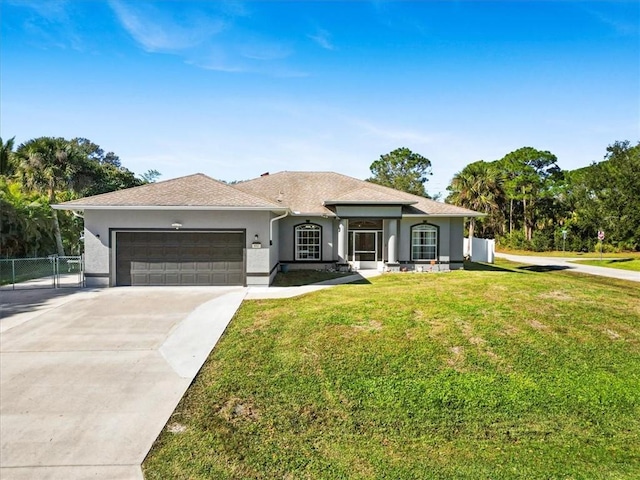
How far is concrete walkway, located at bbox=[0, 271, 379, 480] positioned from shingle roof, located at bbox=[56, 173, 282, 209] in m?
3.42

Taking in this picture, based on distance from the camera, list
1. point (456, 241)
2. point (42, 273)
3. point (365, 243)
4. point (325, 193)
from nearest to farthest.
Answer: point (42, 273) → point (365, 243) → point (456, 241) → point (325, 193)

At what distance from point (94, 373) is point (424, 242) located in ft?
51.0

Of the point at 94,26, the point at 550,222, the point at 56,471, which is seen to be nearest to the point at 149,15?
the point at 94,26

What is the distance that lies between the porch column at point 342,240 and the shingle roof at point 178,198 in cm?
510

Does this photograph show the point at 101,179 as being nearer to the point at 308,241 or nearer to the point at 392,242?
the point at 308,241

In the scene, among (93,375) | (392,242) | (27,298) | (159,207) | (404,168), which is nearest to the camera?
(93,375)

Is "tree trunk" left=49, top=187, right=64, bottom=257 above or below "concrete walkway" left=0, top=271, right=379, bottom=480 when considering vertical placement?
above

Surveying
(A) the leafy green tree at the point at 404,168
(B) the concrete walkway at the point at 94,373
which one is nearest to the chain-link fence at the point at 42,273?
(B) the concrete walkway at the point at 94,373

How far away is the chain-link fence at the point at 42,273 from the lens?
1432 cm

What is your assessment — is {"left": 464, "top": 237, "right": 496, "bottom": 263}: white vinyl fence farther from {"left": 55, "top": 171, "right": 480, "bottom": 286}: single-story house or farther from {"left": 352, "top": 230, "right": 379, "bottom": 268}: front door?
{"left": 55, "top": 171, "right": 480, "bottom": 286}: single-story house

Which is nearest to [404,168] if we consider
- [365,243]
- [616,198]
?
[616,198]

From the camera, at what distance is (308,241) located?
18.6 meters

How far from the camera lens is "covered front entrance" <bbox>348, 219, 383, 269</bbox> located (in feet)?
61.0

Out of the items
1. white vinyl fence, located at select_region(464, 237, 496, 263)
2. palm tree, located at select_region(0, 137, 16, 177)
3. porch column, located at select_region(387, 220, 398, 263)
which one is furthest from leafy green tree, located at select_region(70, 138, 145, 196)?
white vinyl fence, located at select_region(464, 237, 496, 263)
